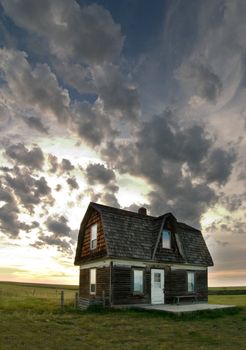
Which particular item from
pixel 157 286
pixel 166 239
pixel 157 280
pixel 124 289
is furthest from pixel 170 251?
pixel 124 289

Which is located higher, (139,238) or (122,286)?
(139,238)

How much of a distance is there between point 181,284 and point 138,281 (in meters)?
4.88

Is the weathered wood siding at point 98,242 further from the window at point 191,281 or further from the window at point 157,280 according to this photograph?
the window at point 191,281

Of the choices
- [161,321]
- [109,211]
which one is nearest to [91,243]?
[109,211]

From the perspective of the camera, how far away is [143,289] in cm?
2605

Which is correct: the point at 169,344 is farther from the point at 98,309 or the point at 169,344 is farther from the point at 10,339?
the point at 98,309

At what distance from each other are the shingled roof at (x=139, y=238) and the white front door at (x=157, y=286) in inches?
41.8

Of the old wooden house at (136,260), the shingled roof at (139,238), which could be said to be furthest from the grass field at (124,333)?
the shingled roof at (139,238)

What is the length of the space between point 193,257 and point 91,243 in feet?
29.1

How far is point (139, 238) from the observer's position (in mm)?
27234

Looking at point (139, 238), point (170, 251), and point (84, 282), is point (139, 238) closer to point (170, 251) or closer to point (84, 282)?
point (170, 251)

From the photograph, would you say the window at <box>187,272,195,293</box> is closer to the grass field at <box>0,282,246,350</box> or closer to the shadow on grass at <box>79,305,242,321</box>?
the shadow on grass at <box>79,305,242,321</box>

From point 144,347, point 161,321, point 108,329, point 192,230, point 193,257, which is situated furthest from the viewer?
point 192,230

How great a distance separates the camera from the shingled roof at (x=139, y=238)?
25511 millimetres
